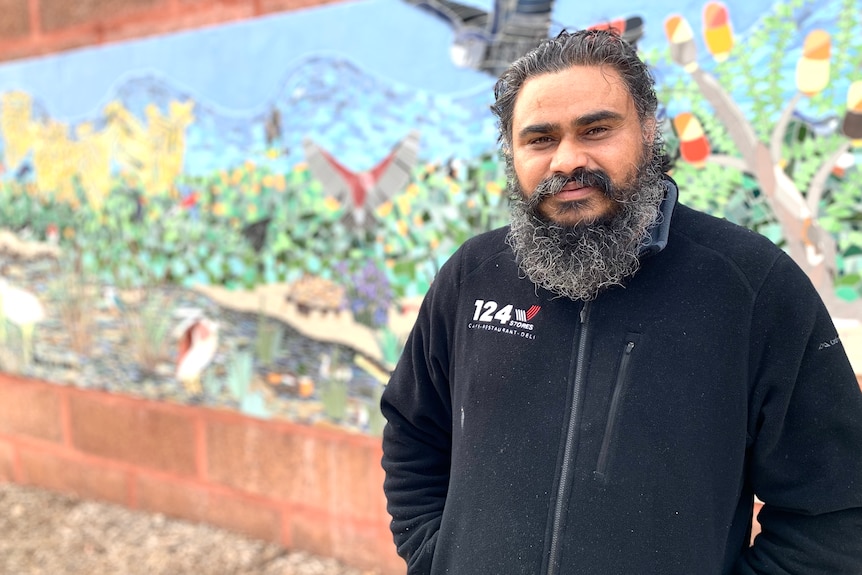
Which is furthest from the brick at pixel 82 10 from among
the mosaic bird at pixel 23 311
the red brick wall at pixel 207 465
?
the red brick wall at pixel 207 465

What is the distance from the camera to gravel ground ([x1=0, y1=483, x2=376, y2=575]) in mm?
3293

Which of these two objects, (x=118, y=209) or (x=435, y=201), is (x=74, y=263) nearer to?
(x=118, y=209)

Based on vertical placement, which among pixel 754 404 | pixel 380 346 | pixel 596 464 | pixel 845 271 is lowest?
pixel 380 346

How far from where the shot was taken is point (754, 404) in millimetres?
1243

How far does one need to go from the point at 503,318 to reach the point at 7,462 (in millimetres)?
4256

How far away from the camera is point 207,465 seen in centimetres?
353

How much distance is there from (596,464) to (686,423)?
0.18m

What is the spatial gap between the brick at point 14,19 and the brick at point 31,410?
2.05 m

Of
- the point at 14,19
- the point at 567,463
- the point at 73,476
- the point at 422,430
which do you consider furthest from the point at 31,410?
the point at 567,463

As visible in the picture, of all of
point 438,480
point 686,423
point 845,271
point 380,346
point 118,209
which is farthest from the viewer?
point 118,209

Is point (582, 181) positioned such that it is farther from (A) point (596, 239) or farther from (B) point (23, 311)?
(B) point (23, 311)

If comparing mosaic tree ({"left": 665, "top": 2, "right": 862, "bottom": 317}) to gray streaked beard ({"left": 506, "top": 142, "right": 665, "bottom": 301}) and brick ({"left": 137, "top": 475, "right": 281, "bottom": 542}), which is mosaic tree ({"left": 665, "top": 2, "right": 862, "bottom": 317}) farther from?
brick ({"left": 137, "top": 475, "right": 281, "bottom": 542})

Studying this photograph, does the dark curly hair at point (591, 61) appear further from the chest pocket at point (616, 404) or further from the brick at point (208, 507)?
the brick at point (208, 507)

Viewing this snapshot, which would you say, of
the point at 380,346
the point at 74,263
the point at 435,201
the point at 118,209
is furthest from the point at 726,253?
the point at 74,263
